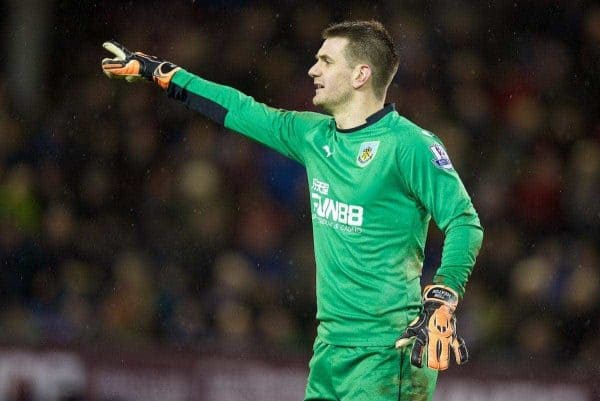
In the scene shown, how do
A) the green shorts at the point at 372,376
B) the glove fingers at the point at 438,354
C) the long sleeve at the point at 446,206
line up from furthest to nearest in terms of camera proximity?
the green shorts at the point at 372,376 → the long sleeve at the point at 446,206 → the glove fingers at the point at 438,354

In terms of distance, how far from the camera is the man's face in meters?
5.29

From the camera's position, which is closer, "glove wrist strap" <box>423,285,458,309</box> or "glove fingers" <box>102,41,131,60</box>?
"glove wrist strap" <box>423,285,458,309</box>

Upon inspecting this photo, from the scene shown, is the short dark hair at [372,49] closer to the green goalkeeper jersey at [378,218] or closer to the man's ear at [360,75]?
the man's ear at [360,75]

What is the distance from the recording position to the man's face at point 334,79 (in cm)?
529

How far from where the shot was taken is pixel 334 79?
529 centimetres

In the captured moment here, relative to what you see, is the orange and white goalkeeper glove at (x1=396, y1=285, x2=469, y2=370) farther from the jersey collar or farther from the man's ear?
the man's ear

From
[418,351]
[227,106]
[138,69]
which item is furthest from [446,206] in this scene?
[138,69]

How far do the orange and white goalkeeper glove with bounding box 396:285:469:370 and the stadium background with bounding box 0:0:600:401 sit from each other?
355 cm

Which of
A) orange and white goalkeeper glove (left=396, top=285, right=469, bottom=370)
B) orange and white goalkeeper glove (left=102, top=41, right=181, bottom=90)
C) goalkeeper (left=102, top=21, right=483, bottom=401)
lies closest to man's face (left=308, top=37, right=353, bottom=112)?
goalkeeper (left=102, top=21, right=483, bottom=401)

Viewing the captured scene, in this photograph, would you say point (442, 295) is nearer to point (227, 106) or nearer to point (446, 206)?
point (446, 206)

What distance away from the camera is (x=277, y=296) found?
973 cm

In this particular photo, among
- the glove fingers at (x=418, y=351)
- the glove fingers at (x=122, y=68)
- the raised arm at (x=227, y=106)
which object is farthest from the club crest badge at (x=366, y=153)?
the glove fingers at (x=122, y=68)

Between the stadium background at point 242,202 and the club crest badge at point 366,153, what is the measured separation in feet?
11.1

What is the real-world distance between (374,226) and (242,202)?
5340mm
